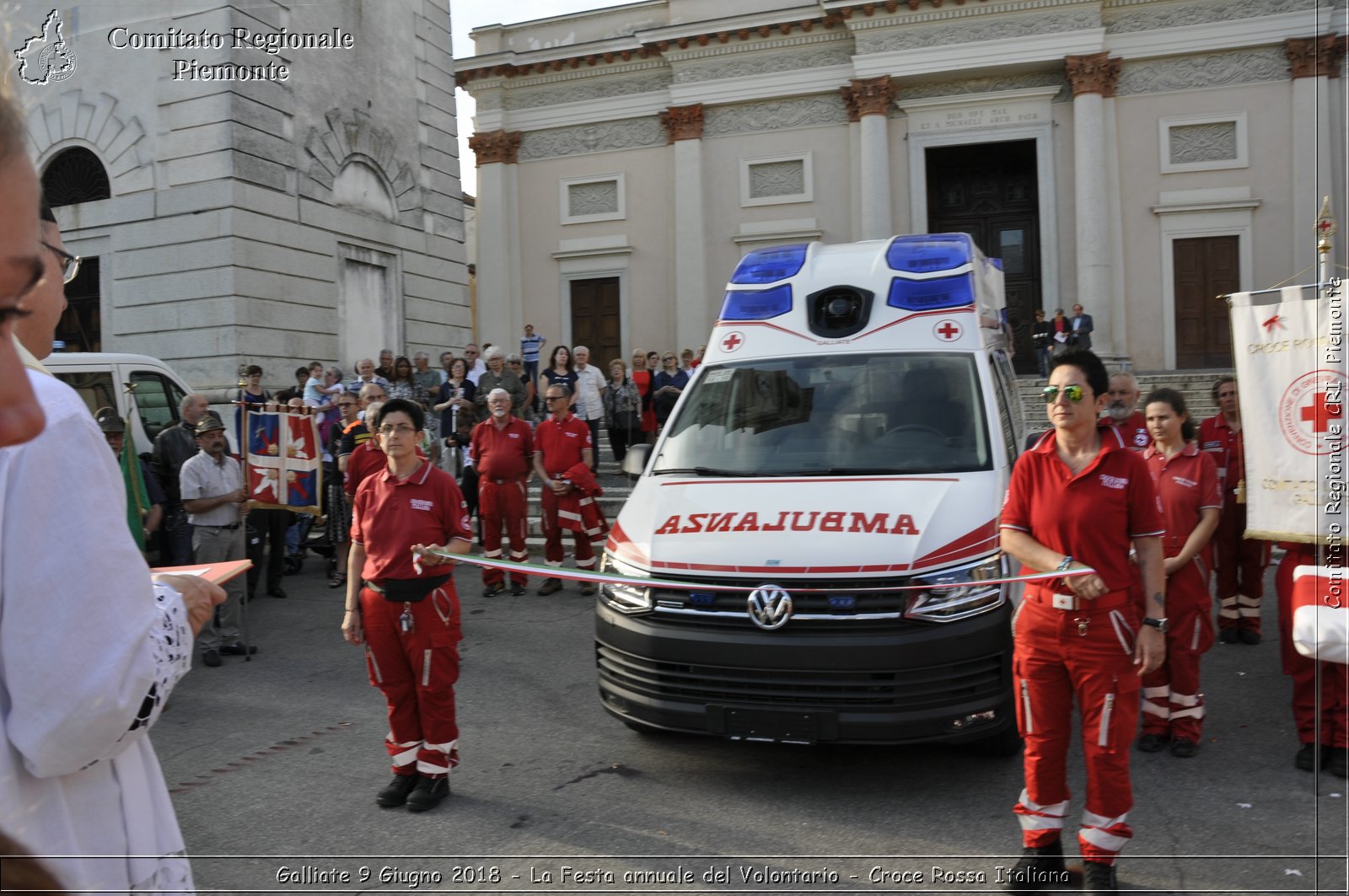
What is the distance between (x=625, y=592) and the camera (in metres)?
4.96

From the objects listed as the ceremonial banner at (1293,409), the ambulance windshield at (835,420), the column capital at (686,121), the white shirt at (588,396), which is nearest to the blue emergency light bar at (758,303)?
the ambulance windshield at (835,420)

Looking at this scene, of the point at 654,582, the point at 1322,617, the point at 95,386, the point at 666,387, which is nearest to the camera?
the point at 1322,617

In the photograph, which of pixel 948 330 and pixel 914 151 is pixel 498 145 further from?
pixel 948 330

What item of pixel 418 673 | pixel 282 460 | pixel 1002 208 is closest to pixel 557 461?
pixel 282 460

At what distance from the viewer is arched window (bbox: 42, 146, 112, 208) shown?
1599 cm

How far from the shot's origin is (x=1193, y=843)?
4.15 m

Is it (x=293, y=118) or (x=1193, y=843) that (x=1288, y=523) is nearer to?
A: (x=1193, y=843)

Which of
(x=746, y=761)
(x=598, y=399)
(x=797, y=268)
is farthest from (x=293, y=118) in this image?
(x=746, y=761)

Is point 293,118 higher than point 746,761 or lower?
higher

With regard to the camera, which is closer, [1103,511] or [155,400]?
[1103,511]

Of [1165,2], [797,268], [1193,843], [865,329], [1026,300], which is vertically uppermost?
[1165,2]

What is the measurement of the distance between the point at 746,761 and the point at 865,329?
2684mm

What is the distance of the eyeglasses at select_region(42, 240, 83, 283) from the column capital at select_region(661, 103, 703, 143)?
24.1 meters

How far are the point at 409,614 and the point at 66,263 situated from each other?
10.8 ft
